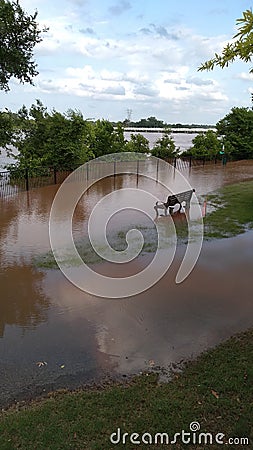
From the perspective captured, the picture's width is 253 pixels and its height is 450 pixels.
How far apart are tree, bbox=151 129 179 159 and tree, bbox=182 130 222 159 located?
4.75ft

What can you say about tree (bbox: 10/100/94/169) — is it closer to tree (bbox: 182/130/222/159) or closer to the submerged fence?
the submerged fence

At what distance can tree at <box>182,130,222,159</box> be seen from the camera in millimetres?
26109

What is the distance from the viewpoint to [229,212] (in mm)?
12352

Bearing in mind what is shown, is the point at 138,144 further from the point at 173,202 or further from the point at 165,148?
the point at 173,202

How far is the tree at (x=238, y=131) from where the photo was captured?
96.2ft

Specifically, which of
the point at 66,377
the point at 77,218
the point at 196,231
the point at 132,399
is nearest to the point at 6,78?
the point at 77,218

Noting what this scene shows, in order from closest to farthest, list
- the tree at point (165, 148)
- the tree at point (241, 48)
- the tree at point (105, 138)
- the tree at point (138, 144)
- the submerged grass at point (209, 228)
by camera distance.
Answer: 1. the tree at point (241, 48)
2. the submerged grass at point (209, 228)
3. the tree at point (105, 138)
4. the tree at point (138, 144)
5. the tree at point (165, 148)

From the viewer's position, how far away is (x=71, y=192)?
15.6 metres

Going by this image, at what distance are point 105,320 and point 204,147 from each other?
22.7m

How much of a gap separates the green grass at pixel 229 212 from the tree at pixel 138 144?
829 cm

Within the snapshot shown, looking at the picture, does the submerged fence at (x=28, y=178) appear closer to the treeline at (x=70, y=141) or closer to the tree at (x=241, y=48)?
the treeline at (x=70, y=141)

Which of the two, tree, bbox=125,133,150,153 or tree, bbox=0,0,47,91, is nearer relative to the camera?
tree, bbox=0,0,47,91

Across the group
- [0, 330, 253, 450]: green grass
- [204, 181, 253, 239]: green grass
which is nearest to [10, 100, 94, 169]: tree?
[204, 181, 253, 239]: green grass

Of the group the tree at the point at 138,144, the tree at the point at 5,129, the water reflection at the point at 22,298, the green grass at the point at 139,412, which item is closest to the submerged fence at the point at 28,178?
the tree at the point at 5,129
